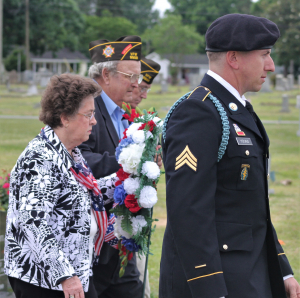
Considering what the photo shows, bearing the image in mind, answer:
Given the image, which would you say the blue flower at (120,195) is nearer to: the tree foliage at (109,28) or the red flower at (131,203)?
the red flower at (131,203)

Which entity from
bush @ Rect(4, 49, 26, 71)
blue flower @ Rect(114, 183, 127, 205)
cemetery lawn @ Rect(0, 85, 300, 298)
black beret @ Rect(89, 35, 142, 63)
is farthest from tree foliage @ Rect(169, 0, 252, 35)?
blue flower @ Rect(114, 183, 127, 205)

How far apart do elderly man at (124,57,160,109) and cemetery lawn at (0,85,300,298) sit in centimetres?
202

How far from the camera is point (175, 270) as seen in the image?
213cm

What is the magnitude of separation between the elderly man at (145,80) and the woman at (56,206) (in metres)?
1.60

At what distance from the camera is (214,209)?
200cm

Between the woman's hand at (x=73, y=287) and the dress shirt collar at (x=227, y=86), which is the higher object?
the dress shirt collar at (x=227, y=86)

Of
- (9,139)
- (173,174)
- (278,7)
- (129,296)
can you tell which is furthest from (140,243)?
(278,7)

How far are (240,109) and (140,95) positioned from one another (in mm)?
2360

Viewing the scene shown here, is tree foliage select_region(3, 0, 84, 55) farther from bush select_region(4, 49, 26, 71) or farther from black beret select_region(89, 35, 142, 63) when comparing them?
black beret select_region(89, 35, 142, 63)

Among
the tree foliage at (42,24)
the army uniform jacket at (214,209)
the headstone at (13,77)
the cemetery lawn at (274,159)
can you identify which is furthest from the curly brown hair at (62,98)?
the tree foliage at (42,24)

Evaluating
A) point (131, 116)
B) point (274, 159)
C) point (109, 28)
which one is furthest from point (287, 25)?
point (131, 116)

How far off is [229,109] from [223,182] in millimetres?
357

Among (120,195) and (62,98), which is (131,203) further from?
(62,98)

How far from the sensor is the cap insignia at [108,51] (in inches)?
153
